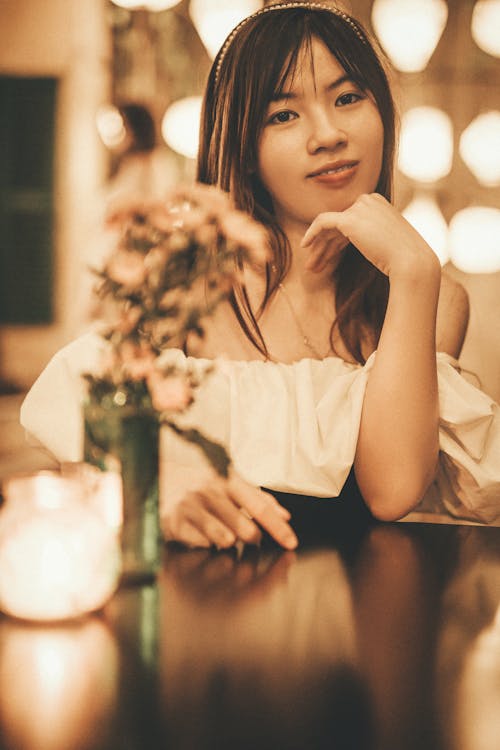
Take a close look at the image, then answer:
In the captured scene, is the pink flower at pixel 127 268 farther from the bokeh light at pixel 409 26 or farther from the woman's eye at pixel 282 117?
the bokeh light at pixel 409 26

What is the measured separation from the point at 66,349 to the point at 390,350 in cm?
41

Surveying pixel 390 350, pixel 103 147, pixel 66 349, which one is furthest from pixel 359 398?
pixel 103 147

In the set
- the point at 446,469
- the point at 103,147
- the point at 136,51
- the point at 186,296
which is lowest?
the point at 446,469

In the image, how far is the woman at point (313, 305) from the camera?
1.04 meters

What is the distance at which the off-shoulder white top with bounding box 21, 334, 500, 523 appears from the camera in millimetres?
1044

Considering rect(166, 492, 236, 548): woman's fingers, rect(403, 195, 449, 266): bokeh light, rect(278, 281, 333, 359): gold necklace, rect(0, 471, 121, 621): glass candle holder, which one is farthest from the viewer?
rect(403, 195, 449, 266): bokeh light

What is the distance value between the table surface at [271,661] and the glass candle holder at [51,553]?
0.06 feet

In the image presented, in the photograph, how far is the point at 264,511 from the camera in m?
0.90

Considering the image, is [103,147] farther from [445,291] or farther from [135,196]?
[135,196]

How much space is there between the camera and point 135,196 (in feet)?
2.29

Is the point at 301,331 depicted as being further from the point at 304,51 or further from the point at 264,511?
the point at 264,511

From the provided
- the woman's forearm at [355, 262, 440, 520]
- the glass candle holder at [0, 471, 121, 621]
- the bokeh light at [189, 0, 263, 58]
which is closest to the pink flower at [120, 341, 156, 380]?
the glass candle holder at [0, 471, 121, 621]

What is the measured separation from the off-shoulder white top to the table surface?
0.21 meters

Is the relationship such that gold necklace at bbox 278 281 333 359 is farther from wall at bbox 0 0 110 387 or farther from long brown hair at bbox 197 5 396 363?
wall at bbox 0 0 110 387
